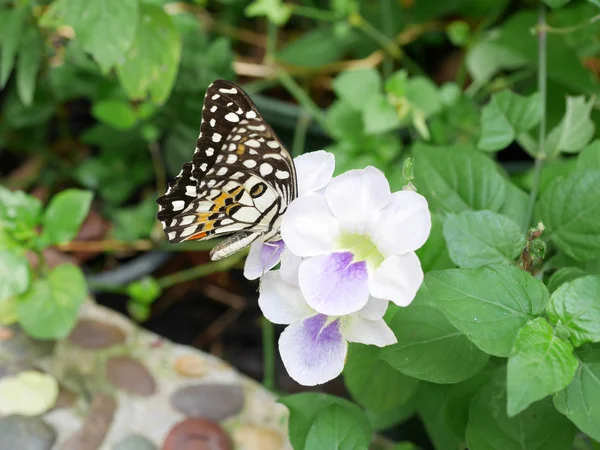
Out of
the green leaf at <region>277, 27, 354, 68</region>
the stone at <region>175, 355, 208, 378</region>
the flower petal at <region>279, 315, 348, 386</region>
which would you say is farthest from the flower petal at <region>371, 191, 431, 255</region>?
the green leaf at <region>277, 27, 354, 68</region>

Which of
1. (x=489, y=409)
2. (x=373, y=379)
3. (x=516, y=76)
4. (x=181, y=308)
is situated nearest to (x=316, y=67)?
(x=516, y=76)

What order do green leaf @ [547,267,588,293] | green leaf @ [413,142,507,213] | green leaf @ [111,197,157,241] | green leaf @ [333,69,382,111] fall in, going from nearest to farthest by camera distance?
green leaf @ [547,267,588,293], green leaf @ [413,142,507,213], green leaf @ [333,69,382,111], green leaf @ [111,197,157,241]

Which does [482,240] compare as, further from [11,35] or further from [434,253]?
[11,35]

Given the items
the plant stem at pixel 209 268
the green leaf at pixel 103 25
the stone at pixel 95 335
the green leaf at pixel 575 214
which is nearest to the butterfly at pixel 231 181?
the green leaf at pixel 575 214

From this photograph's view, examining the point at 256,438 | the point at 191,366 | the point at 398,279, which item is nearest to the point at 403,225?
the point at 398,279

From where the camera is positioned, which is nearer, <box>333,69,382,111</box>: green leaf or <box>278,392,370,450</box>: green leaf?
<box>278,392,370,450</box>: green leaf

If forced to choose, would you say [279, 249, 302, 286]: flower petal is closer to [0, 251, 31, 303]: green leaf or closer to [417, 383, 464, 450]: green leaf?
[417, 383, 464, 450]: green leaf
